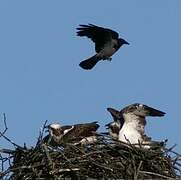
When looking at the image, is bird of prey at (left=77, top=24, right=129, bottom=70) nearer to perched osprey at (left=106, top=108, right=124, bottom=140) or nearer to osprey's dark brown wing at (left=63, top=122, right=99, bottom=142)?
perched osprey at (left=106, top=108, right=124, bottom=140)

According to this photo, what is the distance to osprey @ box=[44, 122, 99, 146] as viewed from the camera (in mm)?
14367

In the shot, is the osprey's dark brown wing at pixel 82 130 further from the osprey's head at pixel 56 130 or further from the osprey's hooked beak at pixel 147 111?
the osprey's hooked beak at pixel 147 111

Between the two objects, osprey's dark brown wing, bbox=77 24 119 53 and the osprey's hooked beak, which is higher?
osprey's dark brown wing, bbox=77 24 119 53

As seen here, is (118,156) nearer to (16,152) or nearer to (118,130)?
(16,152)

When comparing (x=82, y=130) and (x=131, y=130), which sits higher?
(x=131, y=130)

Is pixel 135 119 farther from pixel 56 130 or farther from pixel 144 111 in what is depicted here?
pixel 56 130

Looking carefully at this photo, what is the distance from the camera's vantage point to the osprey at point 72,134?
47.1ft

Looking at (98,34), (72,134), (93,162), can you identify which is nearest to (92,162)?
(93,162)

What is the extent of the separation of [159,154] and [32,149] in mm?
1281

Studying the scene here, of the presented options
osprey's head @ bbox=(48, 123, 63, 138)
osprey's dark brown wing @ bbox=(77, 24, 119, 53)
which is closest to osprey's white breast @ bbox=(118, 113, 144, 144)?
osprey's head @ bbox=(48, 123, 63, 138)

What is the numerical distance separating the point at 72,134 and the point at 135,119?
3.03ft

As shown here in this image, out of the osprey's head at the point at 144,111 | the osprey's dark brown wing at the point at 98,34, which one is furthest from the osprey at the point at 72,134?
the osprey's dark brown wing at the point at 98,34

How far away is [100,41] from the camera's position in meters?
18.8

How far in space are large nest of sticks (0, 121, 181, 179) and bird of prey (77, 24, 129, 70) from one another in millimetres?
4473
